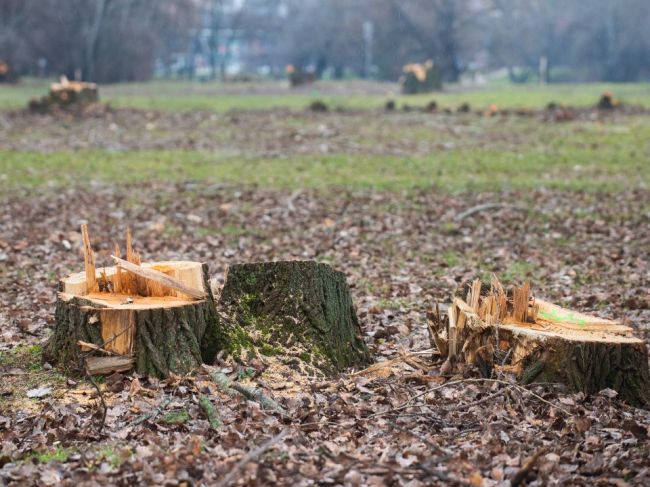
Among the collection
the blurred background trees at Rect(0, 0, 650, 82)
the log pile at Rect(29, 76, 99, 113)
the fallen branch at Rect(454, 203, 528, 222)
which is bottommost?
the fallen branch at Rect(454, 203, 528, 222)

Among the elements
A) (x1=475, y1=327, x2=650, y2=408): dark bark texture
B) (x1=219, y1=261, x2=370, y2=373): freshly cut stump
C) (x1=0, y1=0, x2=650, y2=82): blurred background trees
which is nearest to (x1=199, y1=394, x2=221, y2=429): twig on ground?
(x1=219, y1=261, x2=370, y2=373): freshly cut stump

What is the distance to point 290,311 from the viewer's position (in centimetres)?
665

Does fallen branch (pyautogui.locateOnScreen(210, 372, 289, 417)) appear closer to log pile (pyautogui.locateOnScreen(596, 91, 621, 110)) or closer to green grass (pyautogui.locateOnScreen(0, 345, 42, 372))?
green grass (pyautogui.locateOnScreen(0, 345, 42, 372))

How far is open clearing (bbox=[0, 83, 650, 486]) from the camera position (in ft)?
16.1

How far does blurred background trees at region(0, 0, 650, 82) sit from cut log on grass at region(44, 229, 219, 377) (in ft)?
147

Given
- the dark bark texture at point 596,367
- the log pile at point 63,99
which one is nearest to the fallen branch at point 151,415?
the dark bark texture at point 596,367

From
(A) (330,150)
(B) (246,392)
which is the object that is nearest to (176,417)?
(B) (246,392)

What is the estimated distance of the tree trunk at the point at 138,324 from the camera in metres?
6.00

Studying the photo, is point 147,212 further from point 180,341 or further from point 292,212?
point 180,341

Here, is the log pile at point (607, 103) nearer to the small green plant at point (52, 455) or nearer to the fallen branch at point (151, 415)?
the fallen branch at point (151, 415)

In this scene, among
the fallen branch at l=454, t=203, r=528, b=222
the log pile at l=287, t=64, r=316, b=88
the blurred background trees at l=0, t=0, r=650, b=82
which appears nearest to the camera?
the fallen branch at l=454, t=203, r=528, b=222

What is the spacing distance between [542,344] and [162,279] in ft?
8.07

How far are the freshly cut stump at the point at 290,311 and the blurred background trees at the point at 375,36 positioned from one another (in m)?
44.7

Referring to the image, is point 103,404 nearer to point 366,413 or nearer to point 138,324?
point 138,324
